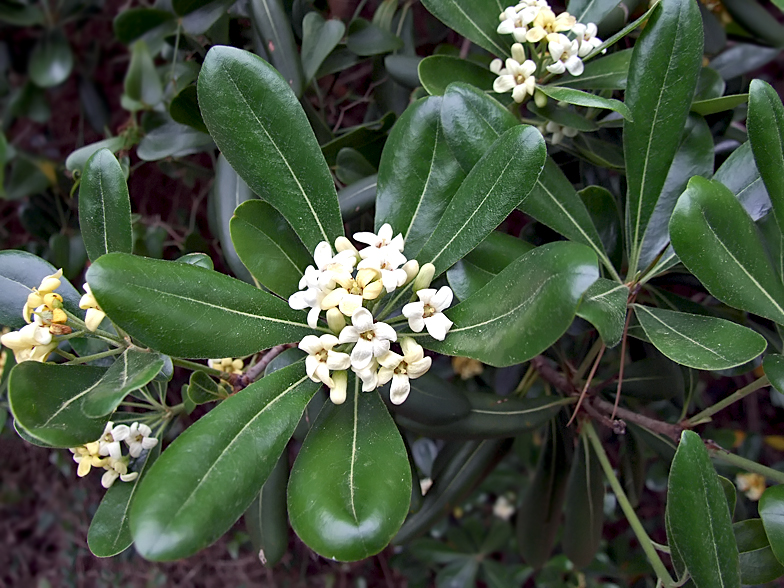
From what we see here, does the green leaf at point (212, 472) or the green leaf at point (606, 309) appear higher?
the green leaf at point (606, 309)

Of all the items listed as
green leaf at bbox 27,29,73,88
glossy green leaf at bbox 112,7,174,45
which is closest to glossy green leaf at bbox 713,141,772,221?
glossy green leaf at bbox 112,7,174,45

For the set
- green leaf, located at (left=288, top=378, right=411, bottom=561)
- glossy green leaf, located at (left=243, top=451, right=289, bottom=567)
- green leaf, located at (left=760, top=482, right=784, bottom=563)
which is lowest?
glossy green leaf, located at (left=243, top=451, right=289, bottom=567)

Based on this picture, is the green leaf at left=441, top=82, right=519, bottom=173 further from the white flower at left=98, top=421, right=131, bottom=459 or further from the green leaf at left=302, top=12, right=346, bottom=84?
the white flower at left=98, top=421, right=131, bottom=459

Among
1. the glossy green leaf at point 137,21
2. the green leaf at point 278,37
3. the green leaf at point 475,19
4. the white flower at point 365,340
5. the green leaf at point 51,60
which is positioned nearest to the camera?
the white flower at point 365,340

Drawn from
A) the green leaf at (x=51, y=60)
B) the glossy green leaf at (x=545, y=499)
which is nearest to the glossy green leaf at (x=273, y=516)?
the glossy green leaf at (x=545, y=499)

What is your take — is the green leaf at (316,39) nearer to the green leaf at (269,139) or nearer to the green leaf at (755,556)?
the green leaf at (269,139)
